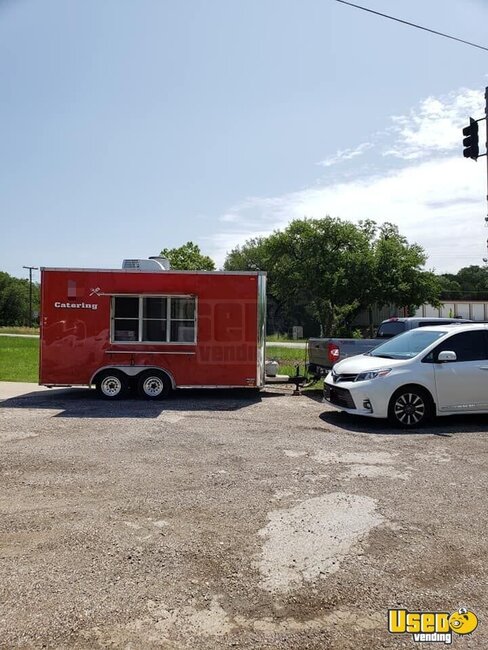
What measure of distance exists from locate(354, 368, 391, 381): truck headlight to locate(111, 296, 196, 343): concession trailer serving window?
166 inches

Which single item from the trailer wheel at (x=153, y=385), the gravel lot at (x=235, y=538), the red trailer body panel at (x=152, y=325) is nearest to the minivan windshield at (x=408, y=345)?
the gravel lot at (x=235, y=538)

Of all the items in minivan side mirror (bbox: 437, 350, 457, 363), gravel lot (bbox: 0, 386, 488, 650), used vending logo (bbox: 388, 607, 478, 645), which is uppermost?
minivan side mirror (bbox: 437, 350, 457, 363)

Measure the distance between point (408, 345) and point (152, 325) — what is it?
5.47 metres

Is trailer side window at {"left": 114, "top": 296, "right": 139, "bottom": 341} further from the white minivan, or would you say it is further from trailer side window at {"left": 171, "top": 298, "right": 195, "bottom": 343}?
the white minivan

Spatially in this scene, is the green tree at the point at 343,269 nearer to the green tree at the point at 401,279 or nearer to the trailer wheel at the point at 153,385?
the green tree at the point at 401,279

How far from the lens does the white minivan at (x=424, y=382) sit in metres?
8.62

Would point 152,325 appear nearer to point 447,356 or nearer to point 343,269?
point 447,356

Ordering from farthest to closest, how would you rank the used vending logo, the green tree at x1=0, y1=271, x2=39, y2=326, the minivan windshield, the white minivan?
1. the green tree at x1=0, y1=271, x2=39, y2=326
2. the minivan windshield
3. the white minivan
4. the used vending logo

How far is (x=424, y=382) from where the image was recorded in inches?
342

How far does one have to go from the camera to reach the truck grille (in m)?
8.79

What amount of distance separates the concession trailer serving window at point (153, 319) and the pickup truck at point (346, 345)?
2.94m

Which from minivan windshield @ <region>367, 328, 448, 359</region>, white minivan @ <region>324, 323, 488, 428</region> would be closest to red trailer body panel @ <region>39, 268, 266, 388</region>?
minivan windshield @ <region>367, 328, 448, 359</region>

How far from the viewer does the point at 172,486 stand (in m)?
5.41

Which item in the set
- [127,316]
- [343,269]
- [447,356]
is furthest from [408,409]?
[343,269]
